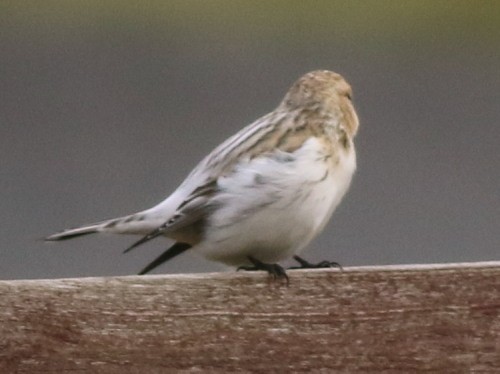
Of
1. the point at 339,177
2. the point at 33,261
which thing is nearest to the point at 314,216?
the point at 339,177

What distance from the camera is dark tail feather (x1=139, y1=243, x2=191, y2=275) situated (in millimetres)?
3281

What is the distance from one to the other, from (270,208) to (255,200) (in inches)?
1.9

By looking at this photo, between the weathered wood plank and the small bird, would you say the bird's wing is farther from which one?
the weathered wood plank

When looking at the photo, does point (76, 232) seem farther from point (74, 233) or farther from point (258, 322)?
point (258, 322)

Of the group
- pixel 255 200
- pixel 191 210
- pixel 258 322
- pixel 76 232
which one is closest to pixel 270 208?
pixel 255 200

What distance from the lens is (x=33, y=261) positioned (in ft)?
12.4

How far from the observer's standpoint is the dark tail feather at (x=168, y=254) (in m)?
3.28

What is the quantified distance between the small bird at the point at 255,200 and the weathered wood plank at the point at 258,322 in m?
0.64

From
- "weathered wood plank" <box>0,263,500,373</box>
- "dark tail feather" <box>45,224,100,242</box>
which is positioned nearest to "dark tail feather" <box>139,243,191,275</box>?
"dark tail feather" <box>45,224,100,242</box>

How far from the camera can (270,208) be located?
3547 mm

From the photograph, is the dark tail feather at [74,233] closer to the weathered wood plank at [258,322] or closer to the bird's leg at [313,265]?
the bird's leg at [313,265]

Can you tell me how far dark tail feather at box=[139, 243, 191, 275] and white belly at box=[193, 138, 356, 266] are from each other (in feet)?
0.17

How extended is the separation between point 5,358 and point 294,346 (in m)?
0.54

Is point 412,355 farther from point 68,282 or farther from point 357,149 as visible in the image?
point 357,149
